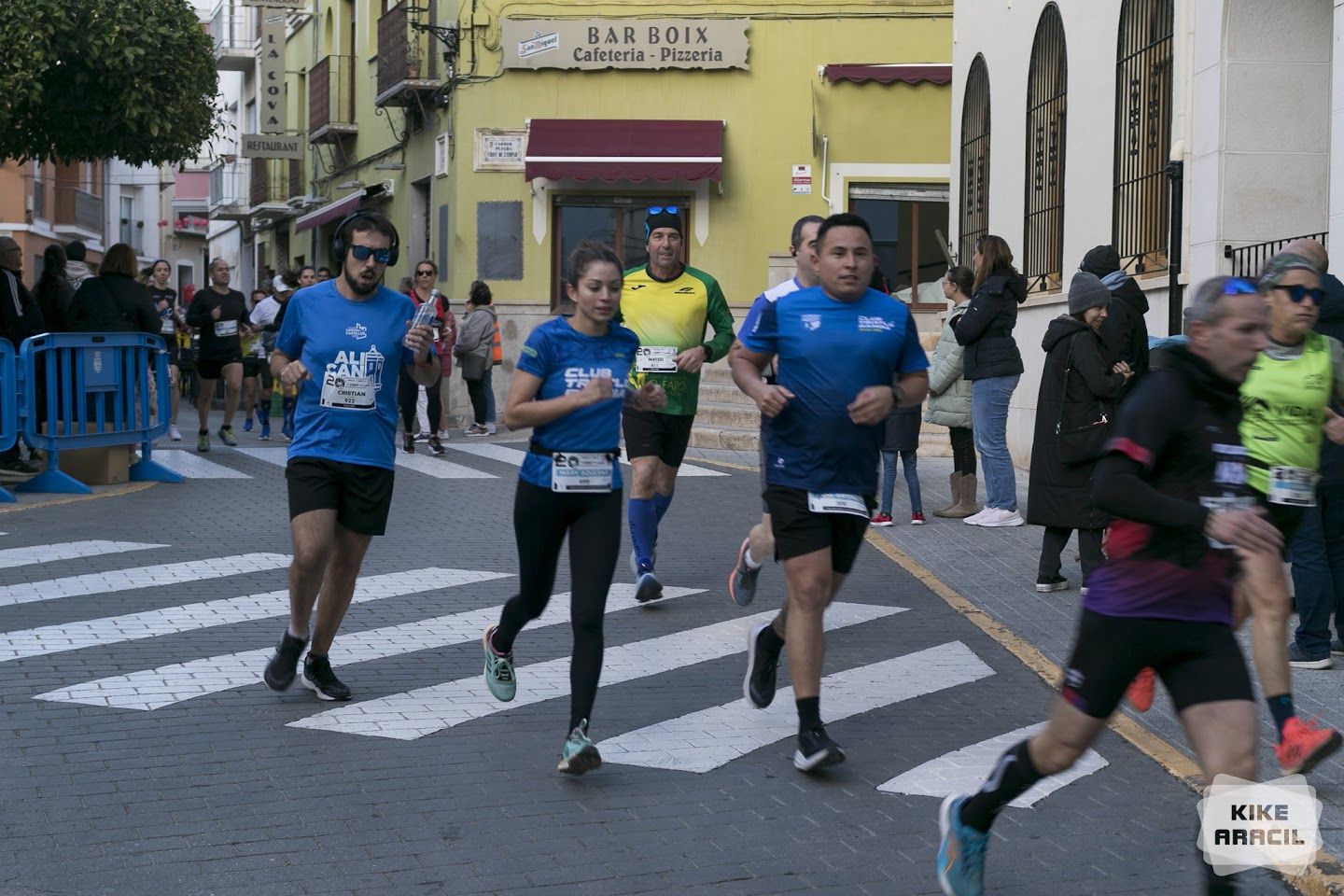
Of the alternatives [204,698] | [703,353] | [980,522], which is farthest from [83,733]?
[980,522]

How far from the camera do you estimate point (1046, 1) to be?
58.8ft

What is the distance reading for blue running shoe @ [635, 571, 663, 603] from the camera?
31.0 ft

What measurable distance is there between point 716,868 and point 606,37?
22136 mm

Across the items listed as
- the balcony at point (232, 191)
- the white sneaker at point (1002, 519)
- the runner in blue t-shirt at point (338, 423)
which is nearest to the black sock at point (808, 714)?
the runner in blue t-shirt at point (338, 423)

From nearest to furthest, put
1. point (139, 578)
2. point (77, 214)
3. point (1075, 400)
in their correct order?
point (1075, 400)
point (139, 578)
point (77, 214)

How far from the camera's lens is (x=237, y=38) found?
153 ft

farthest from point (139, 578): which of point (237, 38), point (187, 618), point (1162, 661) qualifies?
point (237, 38)

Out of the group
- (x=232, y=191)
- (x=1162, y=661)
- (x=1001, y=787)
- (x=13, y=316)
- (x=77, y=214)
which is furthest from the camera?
(x=77, y=214)

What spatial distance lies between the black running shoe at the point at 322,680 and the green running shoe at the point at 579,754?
5.08 ft

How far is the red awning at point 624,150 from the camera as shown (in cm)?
2534

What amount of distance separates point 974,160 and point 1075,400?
12085mm

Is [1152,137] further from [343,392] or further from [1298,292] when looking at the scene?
[343,392]

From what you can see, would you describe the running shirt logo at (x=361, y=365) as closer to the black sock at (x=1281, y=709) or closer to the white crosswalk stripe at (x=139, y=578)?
the white crosswalk stripe at (x=139, y=578)

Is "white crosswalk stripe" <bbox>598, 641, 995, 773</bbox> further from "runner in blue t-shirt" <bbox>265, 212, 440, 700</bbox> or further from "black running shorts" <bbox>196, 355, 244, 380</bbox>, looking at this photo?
"black running shorts" <bbox>196, 355, 244, 380</bbox>
